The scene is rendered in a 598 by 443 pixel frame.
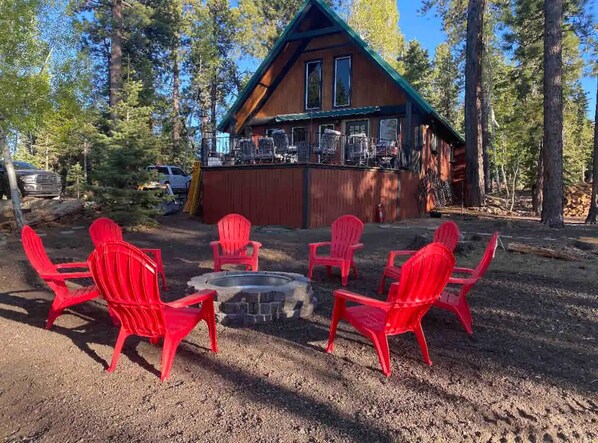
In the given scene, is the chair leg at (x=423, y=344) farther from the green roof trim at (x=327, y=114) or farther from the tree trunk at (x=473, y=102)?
the tree trunk at (x=473, y=102)

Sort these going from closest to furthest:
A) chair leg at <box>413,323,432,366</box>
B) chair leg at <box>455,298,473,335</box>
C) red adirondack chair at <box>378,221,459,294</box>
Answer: chair leg at <box>413,323,432,366</box>
chair leg at <box>455,298,473,335</box>
red adirondack chair at <box>378,221,459,294</box>

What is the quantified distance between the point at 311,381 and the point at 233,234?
3.73 metres

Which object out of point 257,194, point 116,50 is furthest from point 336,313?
point 116,50

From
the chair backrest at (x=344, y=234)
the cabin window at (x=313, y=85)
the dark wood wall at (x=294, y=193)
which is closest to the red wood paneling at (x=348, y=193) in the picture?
the dark wood wall at (x=294, y=193)

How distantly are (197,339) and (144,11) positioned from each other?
23.0 metres

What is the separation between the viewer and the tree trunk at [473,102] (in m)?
16.9

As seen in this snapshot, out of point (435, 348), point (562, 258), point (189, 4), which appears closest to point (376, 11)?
point (189, 4)

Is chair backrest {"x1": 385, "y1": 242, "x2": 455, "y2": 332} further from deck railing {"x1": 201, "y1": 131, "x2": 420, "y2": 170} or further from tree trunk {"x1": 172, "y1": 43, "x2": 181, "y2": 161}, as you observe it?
tree trunk {"x1": 172, "y1": 43, "x2": 181, "y2": 161}

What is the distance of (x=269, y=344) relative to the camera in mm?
3787

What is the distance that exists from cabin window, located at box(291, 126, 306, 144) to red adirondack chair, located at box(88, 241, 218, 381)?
14895 millimetres

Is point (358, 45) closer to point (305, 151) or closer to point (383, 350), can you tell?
point (305, 151)

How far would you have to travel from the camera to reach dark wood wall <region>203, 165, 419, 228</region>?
1193 cm

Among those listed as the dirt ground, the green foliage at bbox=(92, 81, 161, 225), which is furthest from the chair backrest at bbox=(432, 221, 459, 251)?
the green foliage at bbox=(92, 81, 161, 225)

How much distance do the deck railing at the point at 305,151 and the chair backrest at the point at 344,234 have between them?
5665mm
